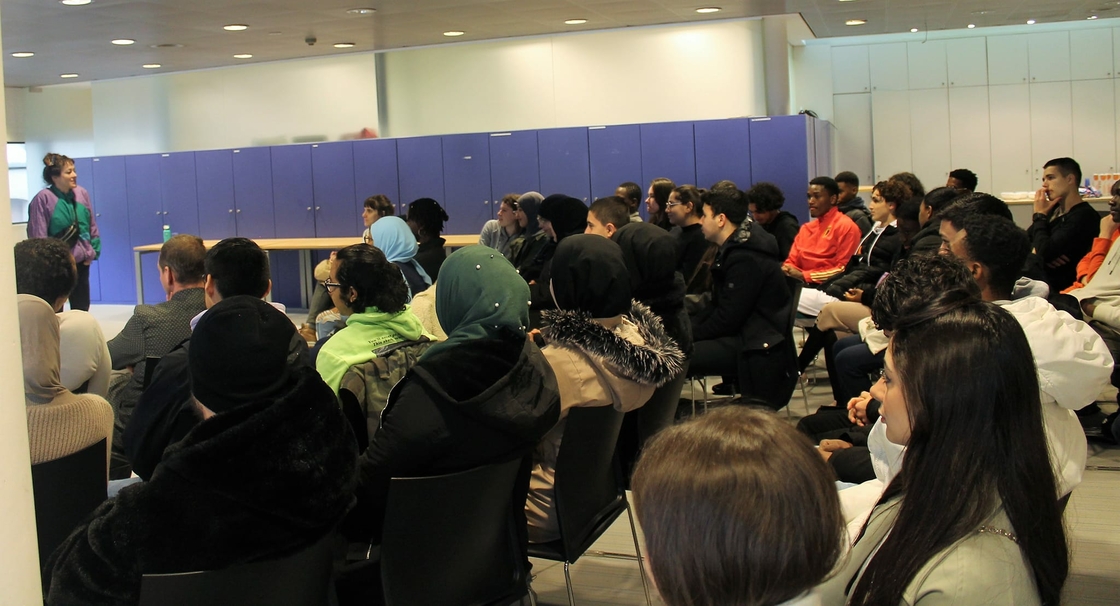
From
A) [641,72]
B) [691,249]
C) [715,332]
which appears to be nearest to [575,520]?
[715,332]

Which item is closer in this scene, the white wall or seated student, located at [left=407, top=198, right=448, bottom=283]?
seated student, located at [left=407, top=198, right=448, bottom=283]

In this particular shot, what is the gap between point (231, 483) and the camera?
1706 mm

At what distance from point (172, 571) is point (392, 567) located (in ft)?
1.84

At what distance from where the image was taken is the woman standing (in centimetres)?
778

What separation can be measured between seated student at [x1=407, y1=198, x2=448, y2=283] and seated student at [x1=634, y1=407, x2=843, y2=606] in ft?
18.2

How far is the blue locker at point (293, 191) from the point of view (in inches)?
449

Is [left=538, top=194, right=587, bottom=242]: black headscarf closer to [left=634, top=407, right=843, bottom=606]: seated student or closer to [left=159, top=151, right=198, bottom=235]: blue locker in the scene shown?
[left=634, top=407, right=843, bottom=606]: seated student

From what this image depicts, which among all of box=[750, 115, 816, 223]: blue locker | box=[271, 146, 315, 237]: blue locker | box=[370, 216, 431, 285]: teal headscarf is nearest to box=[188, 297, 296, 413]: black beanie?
box=[370, 216, 431, 285]: teal headscarf

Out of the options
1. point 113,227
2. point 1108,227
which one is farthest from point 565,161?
point 113,227

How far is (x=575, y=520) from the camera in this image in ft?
8.63

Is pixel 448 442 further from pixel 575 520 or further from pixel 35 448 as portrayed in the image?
pixel 35 448

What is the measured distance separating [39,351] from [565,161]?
825 centimetres

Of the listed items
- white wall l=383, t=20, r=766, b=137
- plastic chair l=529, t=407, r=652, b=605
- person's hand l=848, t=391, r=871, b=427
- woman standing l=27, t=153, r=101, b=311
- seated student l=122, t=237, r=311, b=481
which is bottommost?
plastic chair l=529, t=407, r=652, b=605

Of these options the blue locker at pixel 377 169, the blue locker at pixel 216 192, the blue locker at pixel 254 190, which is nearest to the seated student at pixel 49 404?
the blue locker at pixel 377 169
